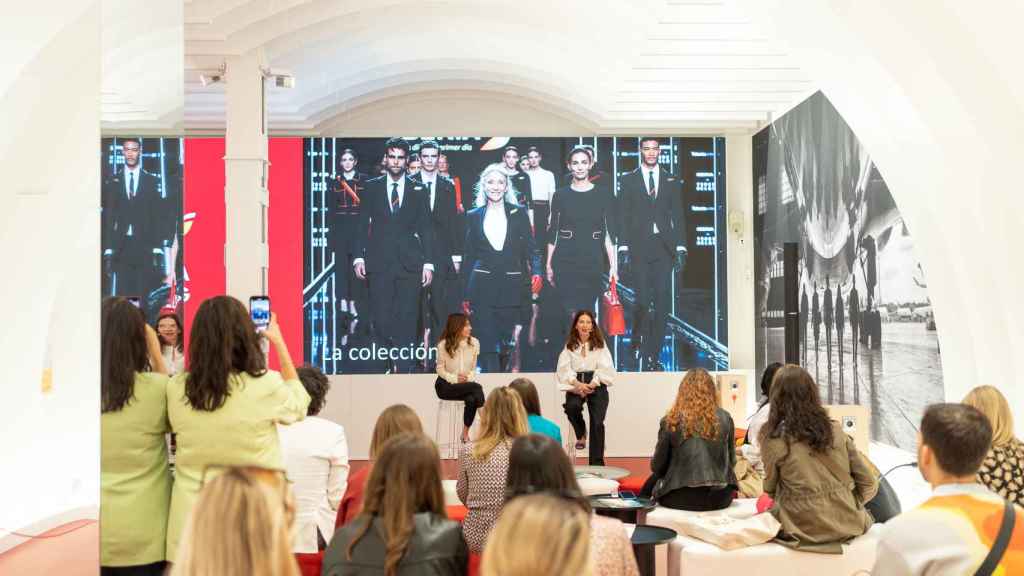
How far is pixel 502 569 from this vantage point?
7.38 ft

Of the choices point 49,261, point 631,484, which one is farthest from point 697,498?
point 49,261

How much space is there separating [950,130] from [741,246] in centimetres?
684

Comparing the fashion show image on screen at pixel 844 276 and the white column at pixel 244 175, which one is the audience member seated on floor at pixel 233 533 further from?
the white column at pixel 244 175

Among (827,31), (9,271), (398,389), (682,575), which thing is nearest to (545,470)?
(9,271)

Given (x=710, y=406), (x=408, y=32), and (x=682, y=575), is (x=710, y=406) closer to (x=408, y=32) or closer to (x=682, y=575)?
(x=682, y=575)

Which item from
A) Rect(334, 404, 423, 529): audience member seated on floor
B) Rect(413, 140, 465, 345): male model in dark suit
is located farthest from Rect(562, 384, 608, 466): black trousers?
Rect(334, 404, 423, 529): audience member seated on floor

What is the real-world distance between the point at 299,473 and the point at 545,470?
5.54 ft

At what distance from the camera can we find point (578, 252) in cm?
1303

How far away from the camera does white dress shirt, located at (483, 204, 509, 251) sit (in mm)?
12961

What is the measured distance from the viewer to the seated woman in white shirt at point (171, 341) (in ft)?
11.1

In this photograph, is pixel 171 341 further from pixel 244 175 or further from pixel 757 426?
pixel 244 175

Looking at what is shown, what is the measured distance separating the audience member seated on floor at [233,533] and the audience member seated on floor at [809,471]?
11.9 ft

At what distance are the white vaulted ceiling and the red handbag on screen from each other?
2045 millimetres

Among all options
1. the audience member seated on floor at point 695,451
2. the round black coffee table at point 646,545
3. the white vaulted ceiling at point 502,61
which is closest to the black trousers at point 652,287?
the white vaulted ceiling at point 502,61
